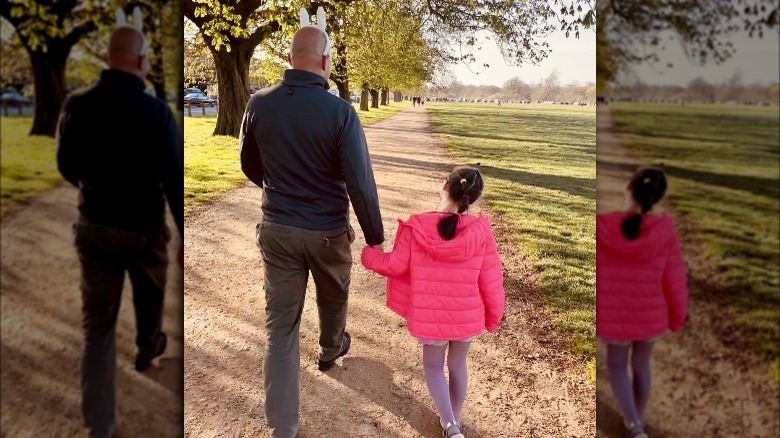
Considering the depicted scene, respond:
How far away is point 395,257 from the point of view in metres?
2.89

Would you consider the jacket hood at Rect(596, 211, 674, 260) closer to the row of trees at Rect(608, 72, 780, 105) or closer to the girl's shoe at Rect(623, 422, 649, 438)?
the row of trees at Rect(608, 72, 780, 105)

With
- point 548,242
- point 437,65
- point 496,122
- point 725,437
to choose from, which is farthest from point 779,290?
point 496,122

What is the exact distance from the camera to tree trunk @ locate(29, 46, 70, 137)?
3.72 ft

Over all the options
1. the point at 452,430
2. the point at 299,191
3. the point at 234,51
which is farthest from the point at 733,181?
the point at 234,51

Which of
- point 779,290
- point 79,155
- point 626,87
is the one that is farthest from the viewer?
point 79,155

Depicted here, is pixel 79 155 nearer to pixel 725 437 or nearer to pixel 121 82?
pixel 121 82

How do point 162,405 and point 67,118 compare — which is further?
point 162,405

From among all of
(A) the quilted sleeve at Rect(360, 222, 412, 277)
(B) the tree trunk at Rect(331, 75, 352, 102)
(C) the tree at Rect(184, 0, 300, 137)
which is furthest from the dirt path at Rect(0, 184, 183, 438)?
(B) the tree trunk at Rect(331, 75, 352, 102)

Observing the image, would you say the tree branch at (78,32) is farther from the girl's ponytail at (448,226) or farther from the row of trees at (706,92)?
the girl's ponytail at (448,226)

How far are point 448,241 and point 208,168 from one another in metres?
10.6

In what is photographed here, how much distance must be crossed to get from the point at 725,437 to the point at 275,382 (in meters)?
2.26

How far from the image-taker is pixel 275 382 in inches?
115

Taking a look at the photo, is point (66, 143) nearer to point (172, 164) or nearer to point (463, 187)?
point (172, 164)

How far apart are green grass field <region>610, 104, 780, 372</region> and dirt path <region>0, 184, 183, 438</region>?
1123 mm
